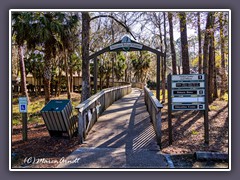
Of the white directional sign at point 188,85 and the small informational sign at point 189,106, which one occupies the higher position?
the white directional sign at point 188,85

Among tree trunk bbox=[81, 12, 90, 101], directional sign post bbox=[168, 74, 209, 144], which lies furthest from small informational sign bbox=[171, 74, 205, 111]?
tree trunk bbox=[81, 12, 90, 101]

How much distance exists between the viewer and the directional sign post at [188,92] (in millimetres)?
6578

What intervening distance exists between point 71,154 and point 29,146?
1.50 metres

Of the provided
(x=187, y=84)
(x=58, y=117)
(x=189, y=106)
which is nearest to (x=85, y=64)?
(x=58, y=117)

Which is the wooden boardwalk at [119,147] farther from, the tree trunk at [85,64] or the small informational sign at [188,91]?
the tree trunk at [85,64]

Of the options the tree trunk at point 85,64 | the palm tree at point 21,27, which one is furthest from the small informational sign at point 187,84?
the palm tree at point 21,27

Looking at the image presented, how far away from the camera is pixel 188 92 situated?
6645 millimetres

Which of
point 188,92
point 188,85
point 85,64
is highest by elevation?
point 85,64

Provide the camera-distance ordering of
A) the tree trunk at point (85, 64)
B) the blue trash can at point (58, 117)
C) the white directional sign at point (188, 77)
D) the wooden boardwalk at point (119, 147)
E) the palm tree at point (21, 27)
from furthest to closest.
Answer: the palm tree at point (21, 27) → the tree trunk at point (85, 64) → the blue trash can at point (58, 117) → the white directional sign at point (188, 77) → the wooden boardwalk at point (119, 147)

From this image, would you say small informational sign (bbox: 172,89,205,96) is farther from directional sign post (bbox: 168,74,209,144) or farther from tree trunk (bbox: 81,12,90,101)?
tree trunk (bbox: 81,12,90,101)

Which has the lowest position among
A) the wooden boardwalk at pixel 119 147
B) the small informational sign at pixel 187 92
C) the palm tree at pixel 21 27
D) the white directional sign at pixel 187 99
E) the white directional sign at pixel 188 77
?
the wooden boardwalk at pixel 119 147

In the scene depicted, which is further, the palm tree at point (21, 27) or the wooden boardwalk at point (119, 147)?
the palm tree at point (21, 27)

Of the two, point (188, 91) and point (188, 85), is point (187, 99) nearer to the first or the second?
point (188, 91)

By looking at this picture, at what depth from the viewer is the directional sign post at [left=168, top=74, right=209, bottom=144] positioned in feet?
21.6
